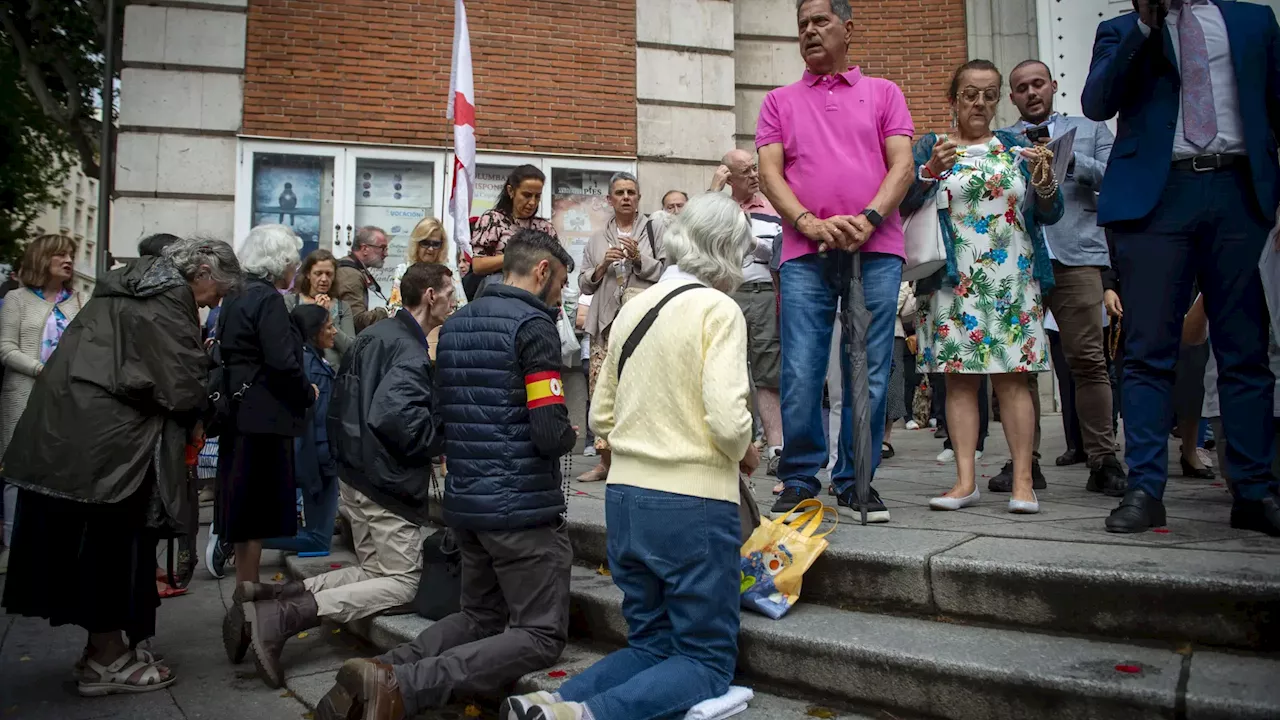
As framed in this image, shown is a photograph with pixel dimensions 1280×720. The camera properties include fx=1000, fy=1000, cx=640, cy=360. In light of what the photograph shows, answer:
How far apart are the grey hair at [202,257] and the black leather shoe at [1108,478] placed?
14.6ft

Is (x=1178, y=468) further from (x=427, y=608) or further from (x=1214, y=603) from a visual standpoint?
(x=427, y=608)

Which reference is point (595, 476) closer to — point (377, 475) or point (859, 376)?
point (377, 475)

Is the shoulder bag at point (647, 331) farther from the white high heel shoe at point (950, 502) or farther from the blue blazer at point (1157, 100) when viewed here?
the blue blazer at point (1157, 100)

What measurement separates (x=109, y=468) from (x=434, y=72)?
309 inches

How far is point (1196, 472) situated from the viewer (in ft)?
18.9

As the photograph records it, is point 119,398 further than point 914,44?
No

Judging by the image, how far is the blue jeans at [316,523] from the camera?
6367mm

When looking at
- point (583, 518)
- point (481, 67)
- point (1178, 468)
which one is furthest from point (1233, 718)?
point (481, 67)

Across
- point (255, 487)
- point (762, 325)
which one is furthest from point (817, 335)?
point (255, 487)

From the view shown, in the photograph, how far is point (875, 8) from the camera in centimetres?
1218

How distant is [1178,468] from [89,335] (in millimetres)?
6080

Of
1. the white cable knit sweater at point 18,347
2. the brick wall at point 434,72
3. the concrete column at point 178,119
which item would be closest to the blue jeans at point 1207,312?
the white cable knit sweater at point 18,347

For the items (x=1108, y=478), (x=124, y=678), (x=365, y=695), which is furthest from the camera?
(x=1108, y=478)

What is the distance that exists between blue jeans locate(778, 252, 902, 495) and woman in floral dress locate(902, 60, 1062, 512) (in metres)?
0.31
